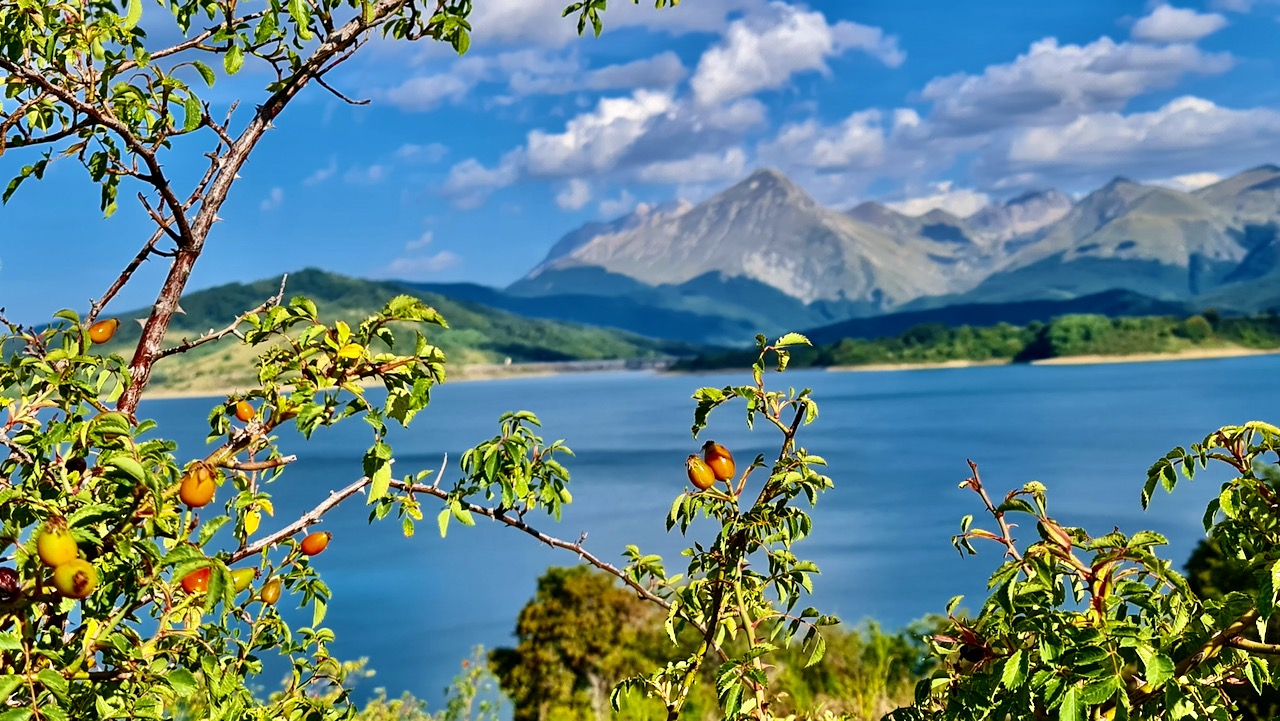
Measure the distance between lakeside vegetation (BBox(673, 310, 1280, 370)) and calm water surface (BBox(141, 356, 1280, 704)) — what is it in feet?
50.0

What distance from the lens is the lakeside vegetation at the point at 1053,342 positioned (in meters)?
143

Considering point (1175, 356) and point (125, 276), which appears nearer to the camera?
point (125, 276)

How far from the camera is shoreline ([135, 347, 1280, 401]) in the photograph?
141 metres

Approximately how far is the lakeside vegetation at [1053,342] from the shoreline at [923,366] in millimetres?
496

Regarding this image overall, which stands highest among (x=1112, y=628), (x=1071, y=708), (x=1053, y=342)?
(x=1053, y=342)

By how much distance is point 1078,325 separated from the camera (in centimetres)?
15288

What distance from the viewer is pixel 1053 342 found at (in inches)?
5984

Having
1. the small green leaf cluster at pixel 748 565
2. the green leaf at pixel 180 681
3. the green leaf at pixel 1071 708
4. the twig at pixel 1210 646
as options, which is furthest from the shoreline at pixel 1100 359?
the green leaf at pixel 180 681

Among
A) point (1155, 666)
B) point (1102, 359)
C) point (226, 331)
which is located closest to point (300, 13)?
point (226, 331)

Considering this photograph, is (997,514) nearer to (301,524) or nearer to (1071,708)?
(1071,708)

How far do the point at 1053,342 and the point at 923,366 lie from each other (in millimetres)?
17628

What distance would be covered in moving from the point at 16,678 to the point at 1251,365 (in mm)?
139326

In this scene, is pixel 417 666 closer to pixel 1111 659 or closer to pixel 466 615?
pixel 466 615

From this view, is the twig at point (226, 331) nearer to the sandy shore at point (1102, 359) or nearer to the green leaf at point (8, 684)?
the green leaf at point (8, 684)
